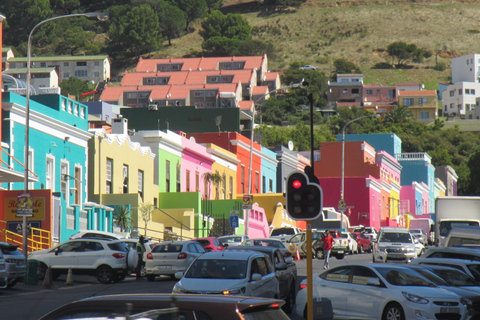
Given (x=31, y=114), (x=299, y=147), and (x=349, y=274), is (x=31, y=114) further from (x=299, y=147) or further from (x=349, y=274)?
(x=299, y=147)

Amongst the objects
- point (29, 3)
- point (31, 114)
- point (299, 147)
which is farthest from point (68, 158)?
point (29, 3)

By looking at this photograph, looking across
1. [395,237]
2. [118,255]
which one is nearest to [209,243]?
[118,255]

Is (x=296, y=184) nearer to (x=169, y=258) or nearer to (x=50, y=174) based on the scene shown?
(x=169, y=258)

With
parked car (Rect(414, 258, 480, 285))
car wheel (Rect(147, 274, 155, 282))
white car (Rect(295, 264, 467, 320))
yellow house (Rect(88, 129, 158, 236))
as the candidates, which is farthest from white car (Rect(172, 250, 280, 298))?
A: yellow house (Rect(88, 129, 158, 236))

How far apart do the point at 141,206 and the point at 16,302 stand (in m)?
22.2

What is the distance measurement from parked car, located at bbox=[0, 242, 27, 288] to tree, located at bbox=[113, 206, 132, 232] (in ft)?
51.8

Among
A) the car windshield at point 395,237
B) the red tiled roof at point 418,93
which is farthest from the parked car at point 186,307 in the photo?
the red tiled roof at point 418,93

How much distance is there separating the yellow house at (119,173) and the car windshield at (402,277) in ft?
82.5

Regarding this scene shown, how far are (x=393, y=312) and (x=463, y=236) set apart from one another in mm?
17331

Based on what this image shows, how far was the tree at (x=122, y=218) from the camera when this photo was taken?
1715 inches

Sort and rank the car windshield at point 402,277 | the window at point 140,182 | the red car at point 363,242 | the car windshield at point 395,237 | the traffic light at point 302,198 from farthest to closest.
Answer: the red car at point 363,242, the window at point 140,182, the car windshield at point 395,237, the car windshield at point 402,277, the traffic light at point 302,198

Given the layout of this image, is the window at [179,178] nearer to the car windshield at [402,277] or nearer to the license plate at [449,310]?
the car windshield at [402,277]

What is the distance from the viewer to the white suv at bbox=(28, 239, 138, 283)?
29406mm

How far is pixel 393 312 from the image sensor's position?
60.4 feet
